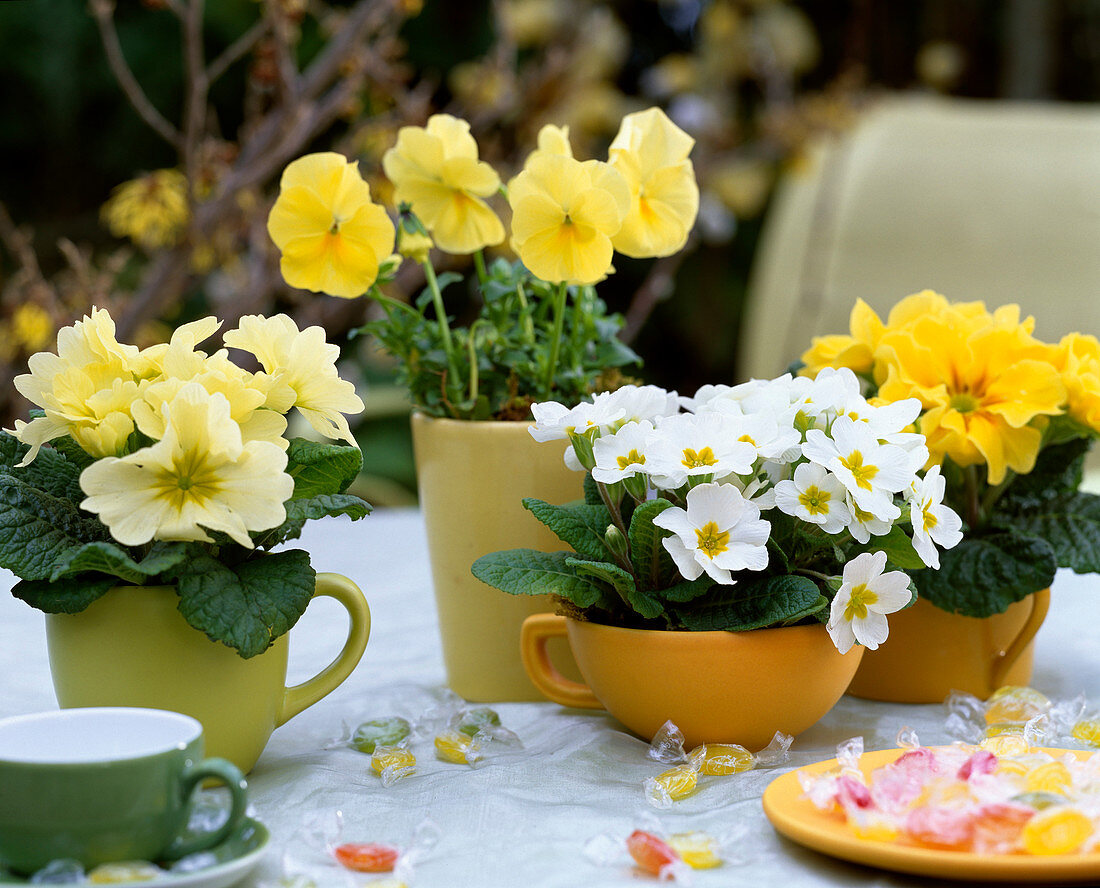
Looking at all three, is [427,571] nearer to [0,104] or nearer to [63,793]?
[63,793]

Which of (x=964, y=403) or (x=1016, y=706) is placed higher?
(x=964, y=403)

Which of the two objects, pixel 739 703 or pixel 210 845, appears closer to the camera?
pixel 210 845

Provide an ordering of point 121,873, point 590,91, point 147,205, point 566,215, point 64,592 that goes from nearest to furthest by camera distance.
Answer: point 121,873, point 64,592, point 566,215, point 147,205, point 590,91

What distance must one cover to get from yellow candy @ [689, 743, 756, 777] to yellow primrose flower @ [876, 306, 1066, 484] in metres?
0.20

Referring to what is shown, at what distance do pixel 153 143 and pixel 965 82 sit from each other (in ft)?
6.77

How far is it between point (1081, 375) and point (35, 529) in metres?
0.55

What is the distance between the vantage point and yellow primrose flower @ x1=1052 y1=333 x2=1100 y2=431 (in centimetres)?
62

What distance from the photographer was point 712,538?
534mm

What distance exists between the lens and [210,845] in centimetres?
42

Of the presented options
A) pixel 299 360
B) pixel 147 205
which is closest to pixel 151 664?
Result: pixel 299 360

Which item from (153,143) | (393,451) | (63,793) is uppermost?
(153,143)

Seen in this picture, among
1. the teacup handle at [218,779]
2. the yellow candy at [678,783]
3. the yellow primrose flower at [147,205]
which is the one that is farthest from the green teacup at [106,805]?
the yellow primrose flower at [147,205]

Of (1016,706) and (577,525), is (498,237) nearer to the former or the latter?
(577,525)

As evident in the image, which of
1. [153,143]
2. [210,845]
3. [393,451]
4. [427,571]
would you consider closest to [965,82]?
[393,451]
